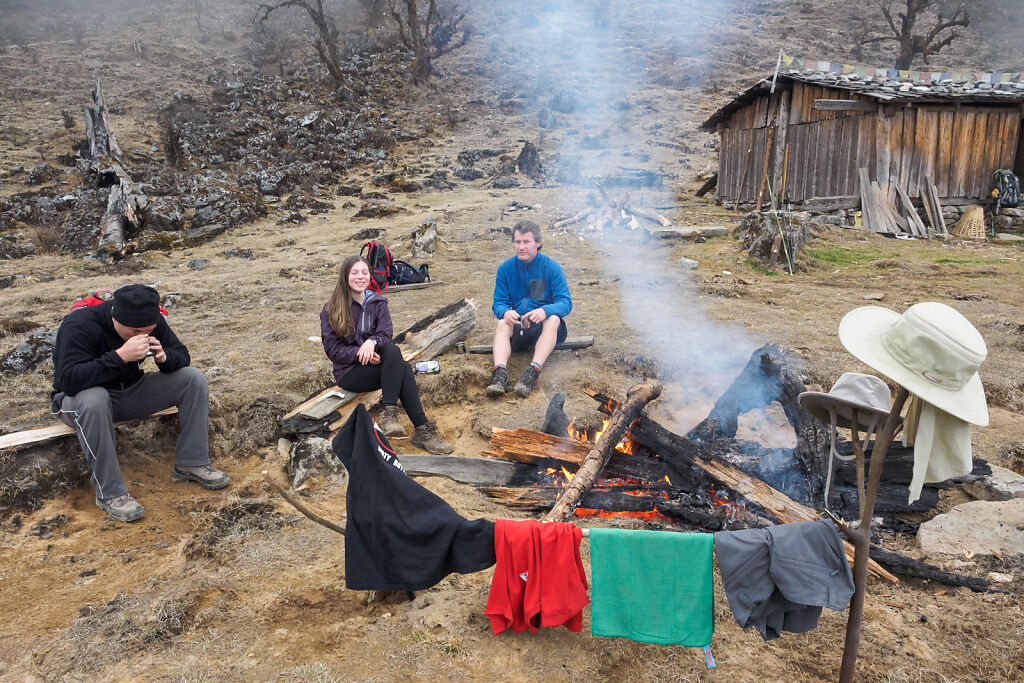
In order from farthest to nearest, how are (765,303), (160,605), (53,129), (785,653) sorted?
1. (53,129)
2. (765,303)
3. (160,605)
4. (785,653)

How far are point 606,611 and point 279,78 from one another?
28.9m

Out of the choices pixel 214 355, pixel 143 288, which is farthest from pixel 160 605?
pixel 214 355

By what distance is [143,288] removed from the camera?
358 centimetres

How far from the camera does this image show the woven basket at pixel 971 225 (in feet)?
42.7

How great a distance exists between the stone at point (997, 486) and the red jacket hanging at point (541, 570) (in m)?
2.66

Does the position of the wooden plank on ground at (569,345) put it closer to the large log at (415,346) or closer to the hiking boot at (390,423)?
the large log at (415,346)

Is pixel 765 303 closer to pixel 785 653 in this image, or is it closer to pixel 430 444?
pixel 430 444

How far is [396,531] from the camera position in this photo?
2.37 m

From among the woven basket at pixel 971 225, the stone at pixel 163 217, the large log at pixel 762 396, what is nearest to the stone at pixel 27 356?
the large log at pixel 762 396

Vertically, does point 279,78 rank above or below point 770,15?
below

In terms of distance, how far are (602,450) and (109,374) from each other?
3025 mm

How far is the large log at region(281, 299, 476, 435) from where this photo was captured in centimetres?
460

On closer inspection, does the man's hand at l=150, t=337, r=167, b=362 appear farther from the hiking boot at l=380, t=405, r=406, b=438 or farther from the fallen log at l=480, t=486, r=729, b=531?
the fallen log at l=480, t=486, r=729, b=531

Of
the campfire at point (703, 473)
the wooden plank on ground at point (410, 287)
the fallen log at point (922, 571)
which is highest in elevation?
the wooden plank on ground at point (410, 287)
